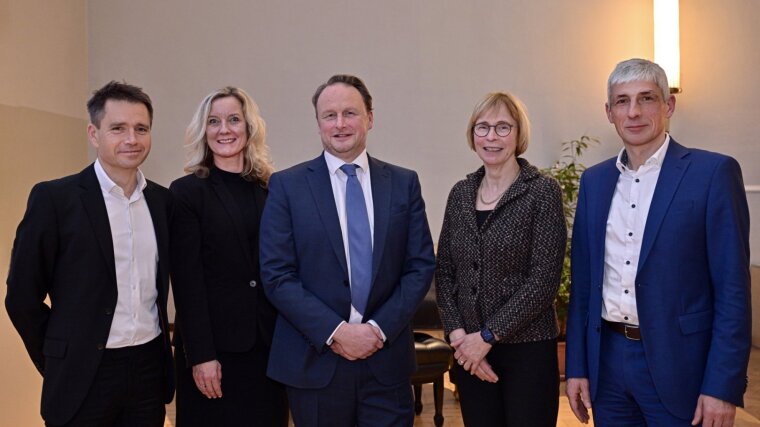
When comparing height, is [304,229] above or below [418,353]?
above

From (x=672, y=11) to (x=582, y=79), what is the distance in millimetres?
906

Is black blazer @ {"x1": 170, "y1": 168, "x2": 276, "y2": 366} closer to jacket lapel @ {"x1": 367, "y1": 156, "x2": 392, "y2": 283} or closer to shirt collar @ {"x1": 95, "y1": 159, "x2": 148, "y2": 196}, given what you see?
shirt collar @ {"x1": 95, "y1": 159, "x2": 148, "y2": 196}

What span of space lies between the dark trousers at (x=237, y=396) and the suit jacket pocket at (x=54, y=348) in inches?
17.5

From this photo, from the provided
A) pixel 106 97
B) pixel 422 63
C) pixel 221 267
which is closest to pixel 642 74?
pixel 221 267

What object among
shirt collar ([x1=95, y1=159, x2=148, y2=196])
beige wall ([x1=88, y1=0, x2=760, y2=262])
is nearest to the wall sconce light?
beige wall ([x1=88, y1=0, x2=760, y2=262])

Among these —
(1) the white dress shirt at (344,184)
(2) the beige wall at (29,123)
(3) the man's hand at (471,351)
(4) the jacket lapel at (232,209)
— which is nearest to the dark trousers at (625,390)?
(3) the man's hand at (471,351)

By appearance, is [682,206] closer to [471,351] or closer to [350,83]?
[471,351]

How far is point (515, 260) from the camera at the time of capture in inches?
85.9

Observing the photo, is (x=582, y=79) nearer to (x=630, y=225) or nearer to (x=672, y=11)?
(x=672, y=11)

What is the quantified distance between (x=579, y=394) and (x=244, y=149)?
1.48 meters

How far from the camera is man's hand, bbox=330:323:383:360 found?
1986mm

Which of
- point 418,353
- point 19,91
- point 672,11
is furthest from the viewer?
point 672,11

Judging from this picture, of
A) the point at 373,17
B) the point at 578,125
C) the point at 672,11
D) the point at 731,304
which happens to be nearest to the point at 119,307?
the point at 731,304

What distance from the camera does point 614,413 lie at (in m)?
2.01
